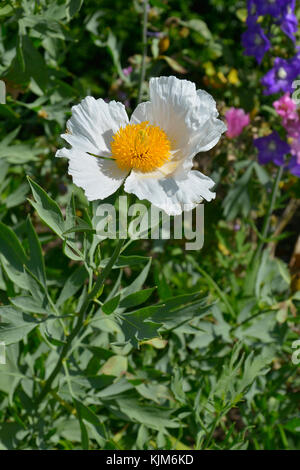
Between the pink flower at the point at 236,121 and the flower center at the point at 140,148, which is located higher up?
the flower center at the point at 140,148

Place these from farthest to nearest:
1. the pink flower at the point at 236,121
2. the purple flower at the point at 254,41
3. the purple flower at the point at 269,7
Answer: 1. the pink flower at the point at 236,121
2. the purple flower at the point at 254,41
3. the purple flower at the point at 269,7

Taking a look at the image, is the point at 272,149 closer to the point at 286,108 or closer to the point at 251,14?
the point at 286,108

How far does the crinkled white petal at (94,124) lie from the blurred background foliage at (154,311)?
0.05 meters

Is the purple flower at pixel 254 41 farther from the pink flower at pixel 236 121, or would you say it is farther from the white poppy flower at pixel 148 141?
the white poppy flower at pixel 148 141

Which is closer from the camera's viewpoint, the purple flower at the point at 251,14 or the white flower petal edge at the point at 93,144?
the white flower petal edge at the point at 93,144

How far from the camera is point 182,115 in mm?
1102

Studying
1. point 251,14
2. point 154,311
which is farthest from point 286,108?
point 154,311

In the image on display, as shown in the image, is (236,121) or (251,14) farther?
(236,121)

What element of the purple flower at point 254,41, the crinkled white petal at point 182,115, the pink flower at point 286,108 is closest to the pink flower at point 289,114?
the pink flower at point 286,108

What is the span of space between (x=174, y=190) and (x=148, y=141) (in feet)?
0.42

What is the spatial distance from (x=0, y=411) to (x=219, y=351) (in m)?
0.68

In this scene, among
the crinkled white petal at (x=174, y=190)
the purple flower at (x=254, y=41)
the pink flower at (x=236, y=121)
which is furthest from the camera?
the pink flower at (x=236, y=121)

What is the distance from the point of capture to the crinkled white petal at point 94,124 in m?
1.09
